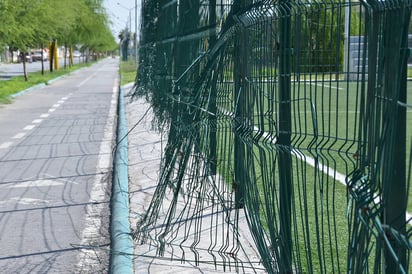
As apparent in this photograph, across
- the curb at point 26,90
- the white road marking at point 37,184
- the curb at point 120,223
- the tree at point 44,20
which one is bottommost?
the white road marking at point 37,184

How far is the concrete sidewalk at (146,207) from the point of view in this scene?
5.17 metres

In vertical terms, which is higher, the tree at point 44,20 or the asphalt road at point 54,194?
the tree at point 44,20

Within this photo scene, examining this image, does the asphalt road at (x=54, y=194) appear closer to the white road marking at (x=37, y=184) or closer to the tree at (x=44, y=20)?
the white road marking at (x=37, y=184)

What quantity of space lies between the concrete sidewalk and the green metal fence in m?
0.10

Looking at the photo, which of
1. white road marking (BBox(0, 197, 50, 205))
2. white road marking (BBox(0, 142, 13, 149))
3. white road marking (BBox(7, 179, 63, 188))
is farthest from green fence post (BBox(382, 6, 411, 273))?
white road marking (BBox(0, 142, 13, 149))

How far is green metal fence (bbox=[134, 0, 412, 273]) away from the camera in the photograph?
279cm

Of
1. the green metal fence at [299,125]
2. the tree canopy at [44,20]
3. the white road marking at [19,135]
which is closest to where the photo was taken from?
the green metal fence at [299,125]

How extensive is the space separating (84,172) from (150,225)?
3781mm

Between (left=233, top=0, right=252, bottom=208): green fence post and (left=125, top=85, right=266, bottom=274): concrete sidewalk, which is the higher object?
(left=233, top=0, right=252, bottom=208): green fence post

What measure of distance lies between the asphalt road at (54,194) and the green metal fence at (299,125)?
0.67 meters

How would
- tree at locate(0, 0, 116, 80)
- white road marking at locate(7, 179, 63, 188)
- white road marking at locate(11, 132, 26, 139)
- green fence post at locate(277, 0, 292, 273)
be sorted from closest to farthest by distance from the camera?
green fence post at locate(277, 0, 292, 273) < white road marking at locate(7, 179, 63, 188) < white road marking at locate(11, 132, 26, 139) < tree at locate(0, 0, 116, 80)

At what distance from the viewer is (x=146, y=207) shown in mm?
7250

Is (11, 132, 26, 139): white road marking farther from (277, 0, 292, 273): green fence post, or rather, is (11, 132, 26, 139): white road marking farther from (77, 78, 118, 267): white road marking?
(277, 0, 292, 273): green fence post

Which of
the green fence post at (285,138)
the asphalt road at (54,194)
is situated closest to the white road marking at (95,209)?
the asphalt road at (54,194)
